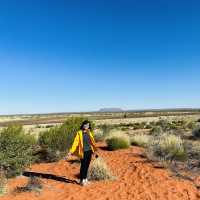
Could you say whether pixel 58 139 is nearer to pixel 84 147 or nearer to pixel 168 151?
pixel 84 147

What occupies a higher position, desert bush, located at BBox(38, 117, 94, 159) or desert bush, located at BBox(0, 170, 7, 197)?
desert bush, located at BBox(38, 117, 94, 159)

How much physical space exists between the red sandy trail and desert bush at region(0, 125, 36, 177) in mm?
378

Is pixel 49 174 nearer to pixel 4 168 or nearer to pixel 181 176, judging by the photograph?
pixel 4 168

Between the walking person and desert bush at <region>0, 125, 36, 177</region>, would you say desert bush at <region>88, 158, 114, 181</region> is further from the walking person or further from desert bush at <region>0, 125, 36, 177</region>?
desert bush at <region>0, 125, 36, 177</region>

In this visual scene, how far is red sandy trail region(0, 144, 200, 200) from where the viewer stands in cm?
834

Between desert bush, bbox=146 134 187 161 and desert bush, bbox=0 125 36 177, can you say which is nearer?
desert bush, bbox=0 125 36 177

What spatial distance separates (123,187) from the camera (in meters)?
9.16

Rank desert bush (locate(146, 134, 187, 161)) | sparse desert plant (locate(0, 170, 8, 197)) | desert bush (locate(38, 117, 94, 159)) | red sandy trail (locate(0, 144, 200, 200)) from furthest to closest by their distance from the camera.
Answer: desert bush (locate(38, 117, 94, 159)), desert bush (locate(146, 134, 187, 161)), sparse desert plant (locate(0, 170, 8, 197)), red sandy trail (locate(0, 144, 200, 200))

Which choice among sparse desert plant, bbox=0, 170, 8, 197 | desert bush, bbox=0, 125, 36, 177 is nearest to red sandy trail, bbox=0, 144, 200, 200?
sparse desert plant, bbox=0, 170, 8, 197

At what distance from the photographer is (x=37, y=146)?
14.2 metres

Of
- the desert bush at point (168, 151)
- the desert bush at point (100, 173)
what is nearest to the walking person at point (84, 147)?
the desert bush at point (100, 173)

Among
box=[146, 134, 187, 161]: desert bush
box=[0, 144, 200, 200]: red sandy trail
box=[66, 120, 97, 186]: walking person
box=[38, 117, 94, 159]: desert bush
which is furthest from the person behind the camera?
box=[38, 117, 94, 159]: desert bush

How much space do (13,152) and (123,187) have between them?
3.66 meters

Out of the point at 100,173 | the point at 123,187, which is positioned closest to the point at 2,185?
the point at 100,173
